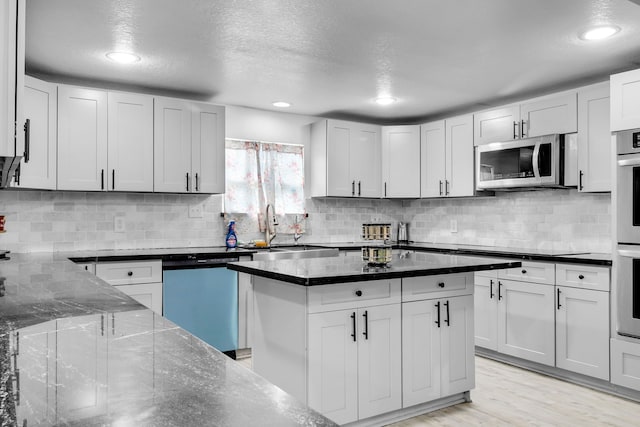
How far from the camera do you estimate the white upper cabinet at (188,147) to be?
4176mm

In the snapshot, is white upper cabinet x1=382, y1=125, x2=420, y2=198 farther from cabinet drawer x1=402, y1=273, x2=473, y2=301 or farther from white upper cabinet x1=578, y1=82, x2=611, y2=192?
cabinet drawer x1=402, y1=273, x2=473, y2=301

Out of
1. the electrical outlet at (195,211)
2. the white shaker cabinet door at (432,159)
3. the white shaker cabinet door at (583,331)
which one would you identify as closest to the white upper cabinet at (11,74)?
the electrical outlet at (195,211)

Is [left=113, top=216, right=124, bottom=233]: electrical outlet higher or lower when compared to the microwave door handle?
lower

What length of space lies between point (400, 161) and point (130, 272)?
3104mm

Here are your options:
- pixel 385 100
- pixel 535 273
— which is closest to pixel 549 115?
pixel 535 273

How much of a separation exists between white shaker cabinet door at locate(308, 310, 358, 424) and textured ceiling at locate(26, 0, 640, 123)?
171 centimetres

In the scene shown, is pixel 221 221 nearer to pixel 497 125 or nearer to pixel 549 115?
pixel 497 125

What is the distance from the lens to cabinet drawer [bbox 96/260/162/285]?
3.65m

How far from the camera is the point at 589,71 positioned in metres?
3.79

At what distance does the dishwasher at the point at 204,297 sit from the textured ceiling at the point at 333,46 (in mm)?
1542

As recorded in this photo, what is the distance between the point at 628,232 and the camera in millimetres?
3260

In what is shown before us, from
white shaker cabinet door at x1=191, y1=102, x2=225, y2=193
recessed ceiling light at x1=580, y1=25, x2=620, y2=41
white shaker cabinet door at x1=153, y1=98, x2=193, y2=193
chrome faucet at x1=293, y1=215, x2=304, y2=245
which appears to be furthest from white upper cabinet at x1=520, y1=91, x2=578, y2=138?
white shaker cabinet door at x1=153, y1=98, x2=193, y2=193

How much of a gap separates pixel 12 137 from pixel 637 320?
362 cm

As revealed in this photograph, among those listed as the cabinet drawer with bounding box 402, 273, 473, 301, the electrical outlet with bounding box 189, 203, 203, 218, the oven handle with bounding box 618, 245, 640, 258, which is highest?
the electrical outlet with bounding box 189, 203, 203, 218
